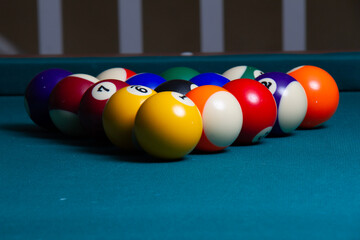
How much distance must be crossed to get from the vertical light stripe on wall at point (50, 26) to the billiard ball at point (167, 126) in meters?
5.24

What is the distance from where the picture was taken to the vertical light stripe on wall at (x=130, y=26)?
7.00 meters

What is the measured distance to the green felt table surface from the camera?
1250 mm

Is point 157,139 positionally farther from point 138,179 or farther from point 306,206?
point 306,206

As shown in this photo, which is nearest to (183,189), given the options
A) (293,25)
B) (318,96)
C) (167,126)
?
(167,126)

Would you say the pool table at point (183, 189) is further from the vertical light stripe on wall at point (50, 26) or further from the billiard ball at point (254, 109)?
the vertical light stripe on wall at point (50, 26)

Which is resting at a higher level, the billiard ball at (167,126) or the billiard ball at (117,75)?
the billiard ball at (117,75)

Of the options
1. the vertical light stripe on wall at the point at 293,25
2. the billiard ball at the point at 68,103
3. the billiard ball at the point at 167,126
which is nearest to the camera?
the billiard ball at the point at 167,126

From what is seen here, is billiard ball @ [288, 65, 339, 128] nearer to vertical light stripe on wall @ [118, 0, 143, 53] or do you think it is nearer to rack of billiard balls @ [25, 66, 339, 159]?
rack of billiard balls @ [25, 66, 339, 159]

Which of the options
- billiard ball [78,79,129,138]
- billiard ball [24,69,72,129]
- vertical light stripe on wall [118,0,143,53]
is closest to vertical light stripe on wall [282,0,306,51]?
vertical light stripe on wall [118,0,143,53]

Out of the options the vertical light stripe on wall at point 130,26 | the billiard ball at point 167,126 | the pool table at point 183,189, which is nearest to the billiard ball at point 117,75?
the pool table at point 183,189

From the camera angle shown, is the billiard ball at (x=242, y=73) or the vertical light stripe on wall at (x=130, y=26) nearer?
the billiard ball at (x=242, y=73)

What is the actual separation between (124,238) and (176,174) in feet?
2.22

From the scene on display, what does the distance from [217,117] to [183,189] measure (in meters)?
0.62

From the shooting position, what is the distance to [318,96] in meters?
2.81
